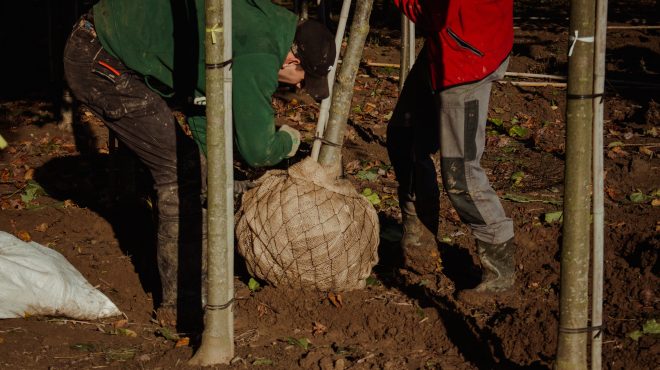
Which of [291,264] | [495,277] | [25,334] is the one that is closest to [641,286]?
[495,277]

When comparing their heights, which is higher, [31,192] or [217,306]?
[217,306]

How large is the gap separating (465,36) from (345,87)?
0.75 m

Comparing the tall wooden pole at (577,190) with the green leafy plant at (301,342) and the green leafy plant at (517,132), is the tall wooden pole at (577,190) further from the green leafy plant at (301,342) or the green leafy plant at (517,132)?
the green leafy plant at (517,132)

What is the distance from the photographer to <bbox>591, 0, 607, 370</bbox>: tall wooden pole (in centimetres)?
316

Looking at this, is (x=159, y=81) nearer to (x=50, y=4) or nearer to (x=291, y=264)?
(x=291, y=264)

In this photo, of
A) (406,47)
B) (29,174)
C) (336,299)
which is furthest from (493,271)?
(29,174)

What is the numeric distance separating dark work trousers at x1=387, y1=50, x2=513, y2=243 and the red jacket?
0.08 meters

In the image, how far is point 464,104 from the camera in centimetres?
458

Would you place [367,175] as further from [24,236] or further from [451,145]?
[24,236]

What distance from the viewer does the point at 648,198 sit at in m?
6.43

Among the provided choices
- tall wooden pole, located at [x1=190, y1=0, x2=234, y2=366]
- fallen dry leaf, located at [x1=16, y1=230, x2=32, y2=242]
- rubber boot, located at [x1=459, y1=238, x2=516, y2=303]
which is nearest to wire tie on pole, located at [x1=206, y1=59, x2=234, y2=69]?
tall wooden pole, located at [x1=190, y1=0, x2=234, y2=366]

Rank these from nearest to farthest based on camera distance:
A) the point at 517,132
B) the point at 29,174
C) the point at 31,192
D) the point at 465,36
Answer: the point at 465,36 → the point at 31,192 → the point at 29,174 → the point at 517,132

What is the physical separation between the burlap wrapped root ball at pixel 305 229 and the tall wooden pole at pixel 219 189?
0.92 metres

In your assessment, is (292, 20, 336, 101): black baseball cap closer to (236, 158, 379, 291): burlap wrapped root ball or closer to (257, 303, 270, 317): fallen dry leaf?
(236, 158, 379, 291): burlap wrapped root ball
